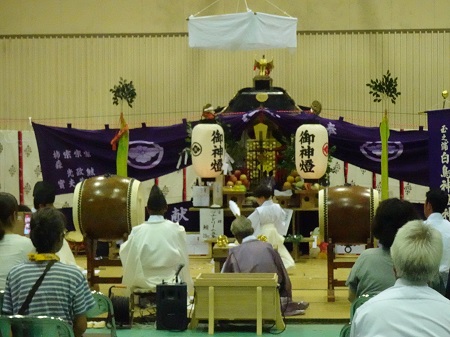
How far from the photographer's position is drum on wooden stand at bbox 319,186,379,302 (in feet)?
26.5

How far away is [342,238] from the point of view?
818 cm

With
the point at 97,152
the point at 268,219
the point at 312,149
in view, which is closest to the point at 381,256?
the point at 268,219

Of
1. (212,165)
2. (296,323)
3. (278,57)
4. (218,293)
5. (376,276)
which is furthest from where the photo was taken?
(278,57)

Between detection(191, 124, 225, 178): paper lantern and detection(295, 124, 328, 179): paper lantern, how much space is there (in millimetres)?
924

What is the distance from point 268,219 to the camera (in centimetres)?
955

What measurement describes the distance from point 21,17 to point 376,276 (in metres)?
9.69

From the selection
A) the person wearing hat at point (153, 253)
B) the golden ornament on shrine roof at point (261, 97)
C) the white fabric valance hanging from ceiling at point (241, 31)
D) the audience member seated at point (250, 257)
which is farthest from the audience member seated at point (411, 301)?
the golden ornament on shrine roof at point (261, 97)

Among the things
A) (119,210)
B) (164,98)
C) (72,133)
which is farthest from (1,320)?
(164,98)

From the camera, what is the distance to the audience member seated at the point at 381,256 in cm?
426

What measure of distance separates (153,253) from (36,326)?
3.60 m

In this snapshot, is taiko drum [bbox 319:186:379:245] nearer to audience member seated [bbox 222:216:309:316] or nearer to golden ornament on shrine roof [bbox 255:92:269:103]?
audience member seated [bbox 222:216:309:316]

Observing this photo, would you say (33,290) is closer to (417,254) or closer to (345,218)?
(417,254)

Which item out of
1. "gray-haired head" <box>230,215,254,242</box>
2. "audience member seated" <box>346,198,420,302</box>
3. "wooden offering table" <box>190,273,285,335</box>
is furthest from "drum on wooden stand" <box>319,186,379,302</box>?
"audience member seated" <box>346,198,420,302</box>

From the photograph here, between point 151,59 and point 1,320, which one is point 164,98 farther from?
point 1,320
